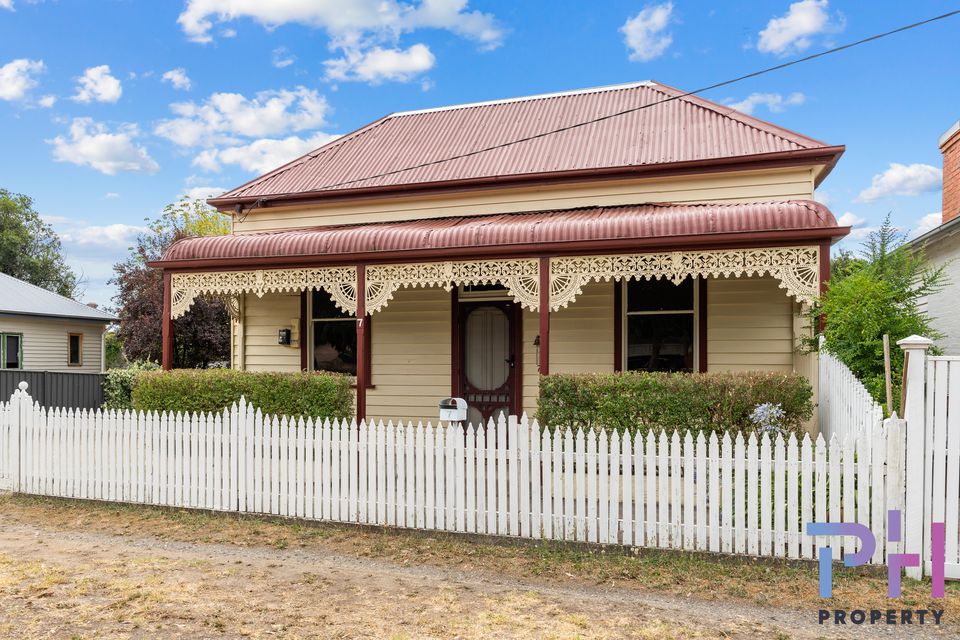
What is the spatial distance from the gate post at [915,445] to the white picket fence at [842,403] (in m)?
0.24

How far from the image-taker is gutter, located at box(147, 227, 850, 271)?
8055 mm

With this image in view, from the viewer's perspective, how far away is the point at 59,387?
15.4 meters

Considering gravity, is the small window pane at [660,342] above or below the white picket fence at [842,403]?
above

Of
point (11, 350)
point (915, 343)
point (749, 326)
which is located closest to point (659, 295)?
point (749, 326)

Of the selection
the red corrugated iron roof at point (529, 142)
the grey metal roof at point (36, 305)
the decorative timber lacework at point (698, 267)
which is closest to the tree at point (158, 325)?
the grey metal roof at point (36, 305)

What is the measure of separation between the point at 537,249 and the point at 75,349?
79.6ft

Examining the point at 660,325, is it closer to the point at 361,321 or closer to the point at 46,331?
the point at 361,321

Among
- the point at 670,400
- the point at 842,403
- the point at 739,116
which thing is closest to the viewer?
the point at 842,403

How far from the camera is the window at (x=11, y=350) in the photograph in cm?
2244

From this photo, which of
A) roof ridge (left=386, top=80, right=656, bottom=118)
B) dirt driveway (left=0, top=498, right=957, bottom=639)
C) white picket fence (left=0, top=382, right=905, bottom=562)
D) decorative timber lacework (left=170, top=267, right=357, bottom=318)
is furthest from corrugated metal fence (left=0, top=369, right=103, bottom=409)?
dirt driveway (left=0, top=498, right=957, bottom=639)

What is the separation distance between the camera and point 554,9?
1576 centimetres

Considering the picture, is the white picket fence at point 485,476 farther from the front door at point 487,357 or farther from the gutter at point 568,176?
the gutter at point 568,176

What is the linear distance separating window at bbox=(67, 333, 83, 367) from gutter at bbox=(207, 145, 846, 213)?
16577mm

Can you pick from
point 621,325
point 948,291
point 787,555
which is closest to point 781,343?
point 621,325
